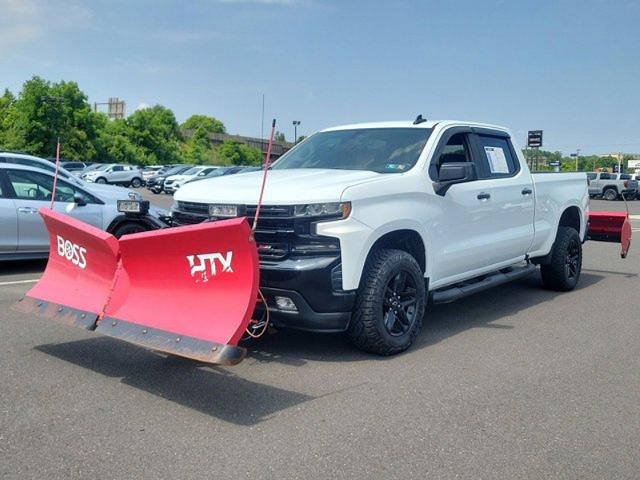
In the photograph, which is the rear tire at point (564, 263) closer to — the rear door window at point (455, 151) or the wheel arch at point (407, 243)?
the rear door window at point (455, 151)

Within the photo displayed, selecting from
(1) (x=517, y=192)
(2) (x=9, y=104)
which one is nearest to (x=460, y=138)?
(1) (x=517, y=192)

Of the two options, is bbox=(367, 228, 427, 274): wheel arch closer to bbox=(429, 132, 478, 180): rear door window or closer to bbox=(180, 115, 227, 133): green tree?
bbox=(429, 132, 478, 180): rear door window

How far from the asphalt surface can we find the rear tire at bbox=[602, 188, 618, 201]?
37.8 meters

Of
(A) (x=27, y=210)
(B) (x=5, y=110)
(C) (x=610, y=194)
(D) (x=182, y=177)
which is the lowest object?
(C) (x=610, y=194)

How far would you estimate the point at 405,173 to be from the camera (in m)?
6.03

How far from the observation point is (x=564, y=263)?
28.3 ft

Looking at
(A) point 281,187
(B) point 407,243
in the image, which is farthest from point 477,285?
(A) point 281,187

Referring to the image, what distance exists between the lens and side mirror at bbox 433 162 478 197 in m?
6.08

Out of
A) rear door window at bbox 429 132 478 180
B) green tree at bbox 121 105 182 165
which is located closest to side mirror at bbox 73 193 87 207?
rear door window at bbox 429 132 478 180

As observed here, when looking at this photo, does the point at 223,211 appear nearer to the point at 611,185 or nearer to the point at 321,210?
the point at 321,210

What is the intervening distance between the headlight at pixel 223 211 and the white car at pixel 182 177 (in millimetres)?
32339

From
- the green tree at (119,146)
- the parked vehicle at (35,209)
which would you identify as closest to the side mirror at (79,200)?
the parked vehicle at (35,209)

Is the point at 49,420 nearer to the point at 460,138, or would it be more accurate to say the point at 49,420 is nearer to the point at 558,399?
the point at 558,399

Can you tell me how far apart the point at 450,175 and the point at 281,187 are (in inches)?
61.4
